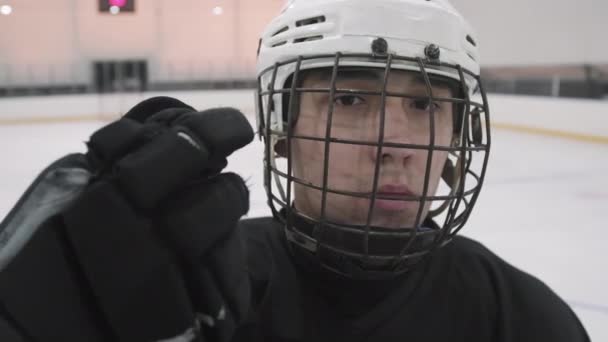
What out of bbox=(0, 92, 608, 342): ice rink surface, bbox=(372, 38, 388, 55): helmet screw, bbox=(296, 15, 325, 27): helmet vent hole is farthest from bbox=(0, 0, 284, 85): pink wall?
bbox=(372, 38, 388, 55): helmet screw

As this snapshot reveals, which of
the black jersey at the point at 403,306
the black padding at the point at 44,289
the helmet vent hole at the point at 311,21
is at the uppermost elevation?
the helmet vent hole at the point at 311,21

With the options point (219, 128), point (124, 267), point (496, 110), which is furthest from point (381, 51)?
point (496, 110)

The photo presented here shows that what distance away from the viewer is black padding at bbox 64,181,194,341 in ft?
1.18

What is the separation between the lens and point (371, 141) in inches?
21.1

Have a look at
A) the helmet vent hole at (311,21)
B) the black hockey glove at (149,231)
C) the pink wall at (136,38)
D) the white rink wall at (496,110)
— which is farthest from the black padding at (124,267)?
the pink wall at (136,38)

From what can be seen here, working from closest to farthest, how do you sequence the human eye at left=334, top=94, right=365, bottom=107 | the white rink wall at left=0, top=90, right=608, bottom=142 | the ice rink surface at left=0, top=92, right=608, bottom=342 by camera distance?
the human eye at left=334, top=94, right=365, bottom=107 < the ice rink surface at left=0, top=92, right=608, bottom=342 < the white rink wall at left=0, top=90, right=608, bottom=142

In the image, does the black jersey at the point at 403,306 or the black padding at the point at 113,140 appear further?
the black jersey at the point at 403,306

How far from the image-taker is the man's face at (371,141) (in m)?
0.56

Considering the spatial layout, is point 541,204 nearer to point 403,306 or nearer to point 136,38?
point 403,306

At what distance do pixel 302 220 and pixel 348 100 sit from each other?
0.14 meters

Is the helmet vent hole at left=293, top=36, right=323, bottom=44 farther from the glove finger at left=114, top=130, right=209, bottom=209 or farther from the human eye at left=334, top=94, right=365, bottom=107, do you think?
the glove finger at left=114, top=130, right=209, bottom=209

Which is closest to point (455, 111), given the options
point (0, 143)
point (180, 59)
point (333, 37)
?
point (333, 37)

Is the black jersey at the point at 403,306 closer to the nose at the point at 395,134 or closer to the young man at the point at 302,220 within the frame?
the young man at the point at 302,220

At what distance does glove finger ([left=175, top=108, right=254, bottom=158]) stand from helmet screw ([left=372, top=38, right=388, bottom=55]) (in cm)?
19
